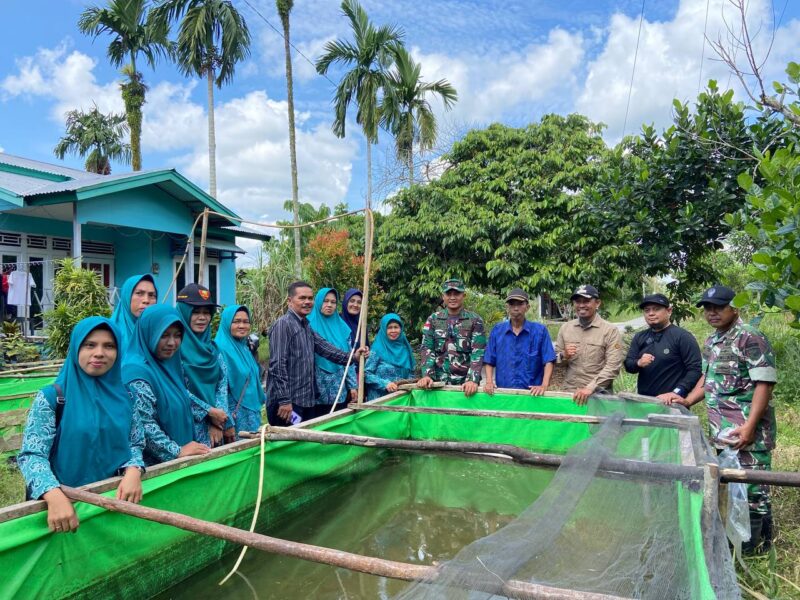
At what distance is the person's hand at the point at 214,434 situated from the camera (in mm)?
3163

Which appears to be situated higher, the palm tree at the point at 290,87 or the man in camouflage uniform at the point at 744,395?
the palm tree at the point at 290,87

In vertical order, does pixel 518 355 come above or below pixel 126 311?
below

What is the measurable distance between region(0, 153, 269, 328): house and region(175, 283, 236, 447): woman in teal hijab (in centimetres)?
497

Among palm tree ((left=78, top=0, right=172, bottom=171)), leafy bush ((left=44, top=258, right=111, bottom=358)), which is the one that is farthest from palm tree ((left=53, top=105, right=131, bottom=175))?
leafy bush ((left=44, top=258, right=111, bottom=358))

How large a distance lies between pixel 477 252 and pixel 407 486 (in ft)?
13.6

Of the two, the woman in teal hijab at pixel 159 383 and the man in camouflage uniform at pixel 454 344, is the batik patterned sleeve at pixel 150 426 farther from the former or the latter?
the man in camouflage uniform at pixel 454 344

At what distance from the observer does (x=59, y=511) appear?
1993mm

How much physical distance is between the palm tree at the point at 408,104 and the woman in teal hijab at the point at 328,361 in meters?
10.2

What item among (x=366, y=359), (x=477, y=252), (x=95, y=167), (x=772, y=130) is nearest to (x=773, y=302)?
(x=772, y=130)

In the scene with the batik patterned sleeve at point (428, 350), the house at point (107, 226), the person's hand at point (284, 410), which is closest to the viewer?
the person's hand at point (284, 410)

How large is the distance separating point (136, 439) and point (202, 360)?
660mm

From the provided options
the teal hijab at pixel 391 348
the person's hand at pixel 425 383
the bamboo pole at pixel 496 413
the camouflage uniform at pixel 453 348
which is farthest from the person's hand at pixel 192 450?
the camouflage uniform at pixel 453 348

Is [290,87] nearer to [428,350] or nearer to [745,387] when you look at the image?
[428,350]

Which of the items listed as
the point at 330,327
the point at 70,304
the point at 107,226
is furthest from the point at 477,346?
the point at 107,226
